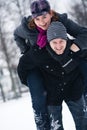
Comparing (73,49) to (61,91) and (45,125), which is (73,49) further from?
(45,125)

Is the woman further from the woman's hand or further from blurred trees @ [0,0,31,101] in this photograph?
blurred trees @ [0,0,31,101]

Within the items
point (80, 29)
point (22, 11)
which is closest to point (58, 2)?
point (22, 11)

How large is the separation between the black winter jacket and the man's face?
0.16 ft

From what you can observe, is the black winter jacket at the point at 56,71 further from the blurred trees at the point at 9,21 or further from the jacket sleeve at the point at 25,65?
the blurred trees at the point at 9,21

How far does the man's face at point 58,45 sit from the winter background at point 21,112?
262 cm

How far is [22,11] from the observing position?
1350 inches

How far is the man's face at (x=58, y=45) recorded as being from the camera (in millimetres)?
4145

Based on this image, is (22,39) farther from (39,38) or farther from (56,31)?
(56,31)

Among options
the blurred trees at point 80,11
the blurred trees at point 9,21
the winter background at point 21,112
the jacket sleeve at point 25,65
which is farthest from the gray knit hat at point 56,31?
the blurred trees at point 80,11

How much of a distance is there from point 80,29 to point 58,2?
31.6 metres

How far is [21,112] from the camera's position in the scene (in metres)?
12.9

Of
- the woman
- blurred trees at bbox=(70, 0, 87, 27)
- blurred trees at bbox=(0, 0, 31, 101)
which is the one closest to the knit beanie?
the woman

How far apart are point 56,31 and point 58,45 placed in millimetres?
156

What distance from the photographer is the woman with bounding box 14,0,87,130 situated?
4.34m
